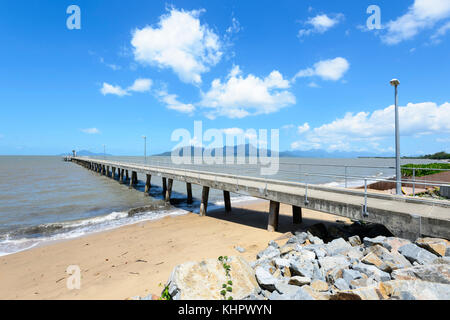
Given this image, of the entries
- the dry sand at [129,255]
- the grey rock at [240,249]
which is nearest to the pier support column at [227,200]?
the dry sand at [129,255]

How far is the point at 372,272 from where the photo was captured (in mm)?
4297

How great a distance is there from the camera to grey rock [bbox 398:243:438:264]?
4520 mm

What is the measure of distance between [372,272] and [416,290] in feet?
3.22

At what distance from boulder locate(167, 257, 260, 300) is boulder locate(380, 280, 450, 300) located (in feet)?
7.54

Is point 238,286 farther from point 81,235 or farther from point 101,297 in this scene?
point 81,235

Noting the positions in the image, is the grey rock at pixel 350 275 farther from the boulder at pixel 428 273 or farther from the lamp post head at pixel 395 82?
the lamp post head at pixel 395 82

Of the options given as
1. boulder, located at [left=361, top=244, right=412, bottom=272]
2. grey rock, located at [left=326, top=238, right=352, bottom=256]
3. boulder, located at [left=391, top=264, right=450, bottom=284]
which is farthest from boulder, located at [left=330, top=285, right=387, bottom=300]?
grey rock, located at [left=326, top=238, right=352, bottom=256]

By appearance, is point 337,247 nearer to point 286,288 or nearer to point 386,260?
point 386,260

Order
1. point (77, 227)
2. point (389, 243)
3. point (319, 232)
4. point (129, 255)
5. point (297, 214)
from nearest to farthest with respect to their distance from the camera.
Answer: point (389, 243), point (319, 232), point (129, 255), point (297, 214), point (77, 227)

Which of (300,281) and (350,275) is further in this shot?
(300,281)

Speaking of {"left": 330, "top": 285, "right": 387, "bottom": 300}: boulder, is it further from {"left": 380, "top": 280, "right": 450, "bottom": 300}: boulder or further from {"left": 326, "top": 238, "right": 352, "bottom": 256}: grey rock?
{"left": 326, "top": 238, "right": 352, "bottom": 256}: grey rock

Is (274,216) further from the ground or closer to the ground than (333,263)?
closer to the ground

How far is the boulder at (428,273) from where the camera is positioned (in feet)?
11.9

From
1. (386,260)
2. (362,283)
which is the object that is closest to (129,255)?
(362,283)
